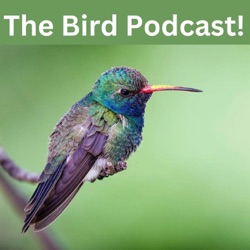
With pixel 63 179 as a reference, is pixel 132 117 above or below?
above

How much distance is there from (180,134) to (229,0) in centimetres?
75

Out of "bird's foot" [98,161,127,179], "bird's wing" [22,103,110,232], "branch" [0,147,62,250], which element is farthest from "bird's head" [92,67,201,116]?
"branch" [0,147,62,250]

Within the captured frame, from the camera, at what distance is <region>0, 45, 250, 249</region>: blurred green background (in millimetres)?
3354

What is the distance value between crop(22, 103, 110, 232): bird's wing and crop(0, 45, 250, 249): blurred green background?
0.43 m

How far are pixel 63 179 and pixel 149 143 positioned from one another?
2.90 feet

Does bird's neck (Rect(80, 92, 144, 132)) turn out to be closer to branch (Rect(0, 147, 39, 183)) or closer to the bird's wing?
the bird's wing

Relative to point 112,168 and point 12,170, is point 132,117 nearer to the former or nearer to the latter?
point 112,168

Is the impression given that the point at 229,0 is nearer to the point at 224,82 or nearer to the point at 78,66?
the point at 224,82

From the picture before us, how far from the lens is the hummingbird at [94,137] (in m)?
2.69

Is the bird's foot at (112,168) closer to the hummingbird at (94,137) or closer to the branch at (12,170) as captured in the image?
the hummingbird at (94,137)

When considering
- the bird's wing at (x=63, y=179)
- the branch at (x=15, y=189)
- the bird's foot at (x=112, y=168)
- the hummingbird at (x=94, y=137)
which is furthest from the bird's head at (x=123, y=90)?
the branch at (x=15, y=189)

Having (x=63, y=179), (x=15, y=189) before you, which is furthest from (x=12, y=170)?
(x=63, y=179)

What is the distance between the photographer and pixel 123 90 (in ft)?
9.00

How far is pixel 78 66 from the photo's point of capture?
3850 mm
